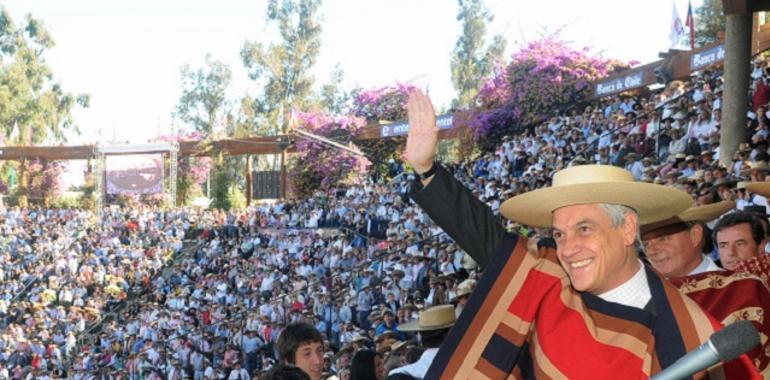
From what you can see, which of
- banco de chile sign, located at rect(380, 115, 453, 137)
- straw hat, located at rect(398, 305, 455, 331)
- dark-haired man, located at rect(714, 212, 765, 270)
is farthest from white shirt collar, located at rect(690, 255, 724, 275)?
banco de chile sign, located at rect(380, 115, 453, 137)

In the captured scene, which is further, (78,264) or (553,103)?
(78,264)

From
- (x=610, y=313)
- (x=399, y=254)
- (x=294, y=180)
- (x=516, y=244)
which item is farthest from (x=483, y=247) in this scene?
(x=294, y=180)

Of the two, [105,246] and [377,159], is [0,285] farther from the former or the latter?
[377,159]

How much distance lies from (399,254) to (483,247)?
41.3ft

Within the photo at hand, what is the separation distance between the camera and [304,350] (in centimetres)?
410

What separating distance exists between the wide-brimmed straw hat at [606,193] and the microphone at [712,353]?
2.68ft

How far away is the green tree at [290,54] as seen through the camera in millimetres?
48750

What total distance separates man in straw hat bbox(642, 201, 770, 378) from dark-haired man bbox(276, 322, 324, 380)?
1519 millimetres

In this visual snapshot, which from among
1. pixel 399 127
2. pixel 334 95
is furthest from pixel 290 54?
pixel 399 127

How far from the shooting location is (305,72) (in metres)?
49.4

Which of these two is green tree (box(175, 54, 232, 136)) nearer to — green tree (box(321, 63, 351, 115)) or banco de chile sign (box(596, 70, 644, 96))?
green tree (box(321, 63, 351, 115))

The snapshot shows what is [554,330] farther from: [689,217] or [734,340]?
[689,217]

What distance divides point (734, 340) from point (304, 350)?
2.71 metres

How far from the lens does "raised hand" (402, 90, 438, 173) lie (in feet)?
9.07
